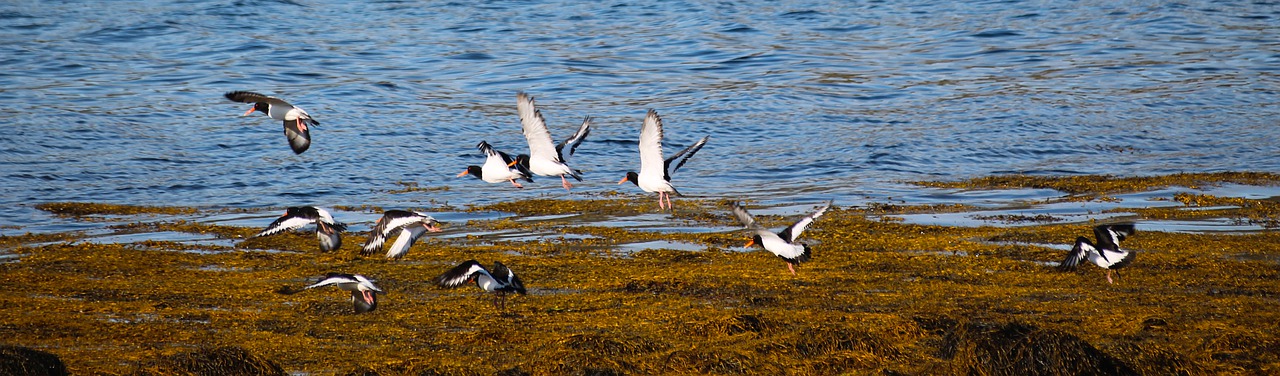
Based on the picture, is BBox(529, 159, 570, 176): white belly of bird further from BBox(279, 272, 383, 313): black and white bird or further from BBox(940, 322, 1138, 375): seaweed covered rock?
BBox(940, 322, 1138, 375): seaweed covered rock

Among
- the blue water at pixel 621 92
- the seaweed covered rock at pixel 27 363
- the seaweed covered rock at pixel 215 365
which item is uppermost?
the seaweed covered rock at pixel 27 363

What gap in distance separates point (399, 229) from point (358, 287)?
1.53 m

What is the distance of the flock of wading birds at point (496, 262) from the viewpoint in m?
7.85

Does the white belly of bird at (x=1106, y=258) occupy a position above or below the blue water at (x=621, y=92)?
above

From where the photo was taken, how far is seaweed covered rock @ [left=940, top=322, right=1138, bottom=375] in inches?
253

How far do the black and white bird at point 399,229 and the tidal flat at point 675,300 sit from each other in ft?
0.57

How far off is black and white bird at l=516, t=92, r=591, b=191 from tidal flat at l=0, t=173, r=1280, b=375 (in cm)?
59

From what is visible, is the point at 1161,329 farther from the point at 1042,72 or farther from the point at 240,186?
the point at 1042,72

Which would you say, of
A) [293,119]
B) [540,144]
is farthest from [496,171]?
[293,119]

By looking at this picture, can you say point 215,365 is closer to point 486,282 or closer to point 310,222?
point 486,282

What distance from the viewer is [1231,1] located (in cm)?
3161

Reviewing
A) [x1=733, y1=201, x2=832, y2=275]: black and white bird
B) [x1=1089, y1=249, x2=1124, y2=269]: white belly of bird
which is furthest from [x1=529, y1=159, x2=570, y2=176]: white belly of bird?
[x1=1089, y1=249, x2=1124, y2=269]: white belly of bird

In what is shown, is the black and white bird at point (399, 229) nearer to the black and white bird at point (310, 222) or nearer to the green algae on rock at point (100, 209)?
the black and white bird at point (310, 222)

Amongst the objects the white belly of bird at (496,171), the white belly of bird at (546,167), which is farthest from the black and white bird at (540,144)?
the white belly of bird at (496,171)
